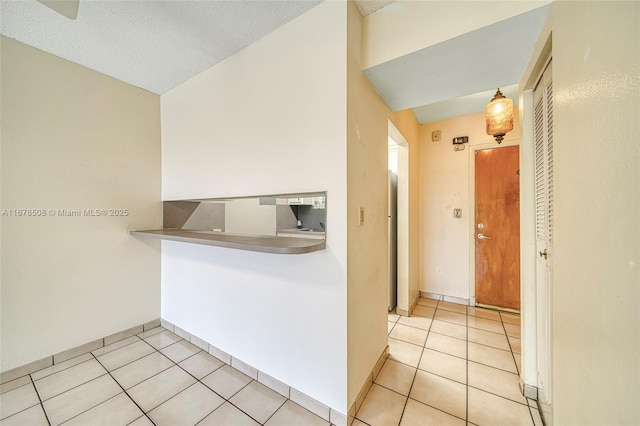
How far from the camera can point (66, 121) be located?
1.97 meters

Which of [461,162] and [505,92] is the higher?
[505,92]

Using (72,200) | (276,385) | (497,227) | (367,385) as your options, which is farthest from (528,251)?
(72,200)

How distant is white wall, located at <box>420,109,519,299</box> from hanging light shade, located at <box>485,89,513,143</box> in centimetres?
116

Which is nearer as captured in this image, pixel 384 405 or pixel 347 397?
pixel 347 397

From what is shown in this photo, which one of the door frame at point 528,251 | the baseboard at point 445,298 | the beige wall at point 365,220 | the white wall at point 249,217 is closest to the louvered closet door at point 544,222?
the door frame at point 528,251

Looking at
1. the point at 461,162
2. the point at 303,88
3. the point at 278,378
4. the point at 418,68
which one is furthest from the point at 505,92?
the point at 278,378

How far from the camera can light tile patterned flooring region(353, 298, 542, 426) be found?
1.42 meters

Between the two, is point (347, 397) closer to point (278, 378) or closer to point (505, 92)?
point (278, 378)

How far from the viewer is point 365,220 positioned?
161 centimetres

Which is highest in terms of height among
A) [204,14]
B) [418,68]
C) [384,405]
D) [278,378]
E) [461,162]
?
[204,14]

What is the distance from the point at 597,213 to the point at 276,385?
1.89 m

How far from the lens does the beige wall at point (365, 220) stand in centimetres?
139

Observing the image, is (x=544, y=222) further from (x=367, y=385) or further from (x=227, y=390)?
(x=227, y=390)

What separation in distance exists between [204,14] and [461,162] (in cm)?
321
